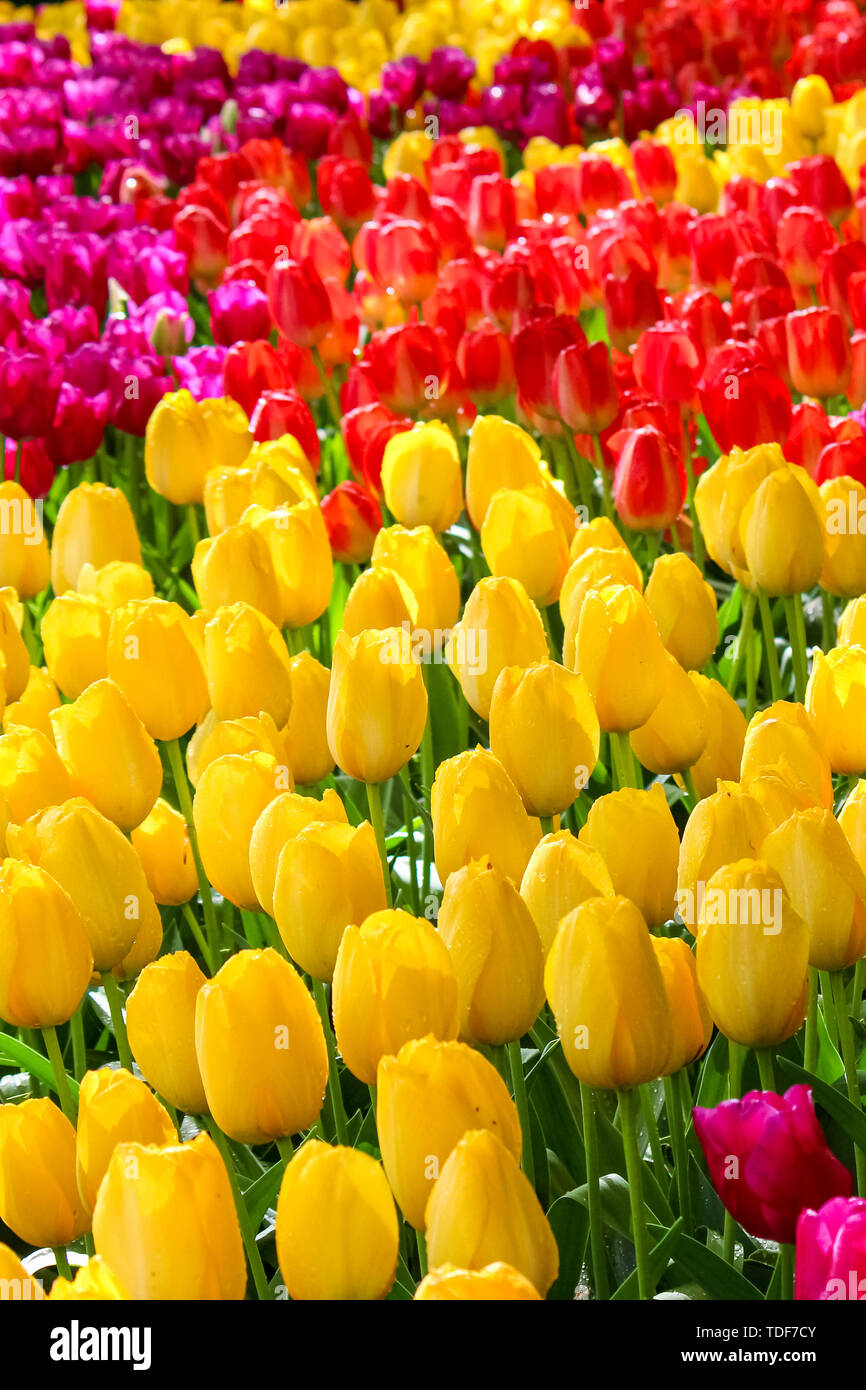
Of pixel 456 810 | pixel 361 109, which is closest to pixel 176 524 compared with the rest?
pixel 456 810

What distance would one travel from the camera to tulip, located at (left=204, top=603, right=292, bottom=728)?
1.59 metres

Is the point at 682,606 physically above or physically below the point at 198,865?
above

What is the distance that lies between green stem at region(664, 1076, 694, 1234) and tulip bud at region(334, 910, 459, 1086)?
0.29 m

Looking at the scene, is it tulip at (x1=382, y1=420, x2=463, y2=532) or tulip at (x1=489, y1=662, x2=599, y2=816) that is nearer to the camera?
tulip at (x1=489, y1=662, x2=599, y2=816)

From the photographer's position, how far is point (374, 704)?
59.5 inches

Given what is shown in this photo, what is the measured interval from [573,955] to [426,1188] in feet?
0.57

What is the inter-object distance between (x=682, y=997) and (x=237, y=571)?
0.72 m

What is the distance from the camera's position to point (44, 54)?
660 cm

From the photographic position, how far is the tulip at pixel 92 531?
207 centimetres

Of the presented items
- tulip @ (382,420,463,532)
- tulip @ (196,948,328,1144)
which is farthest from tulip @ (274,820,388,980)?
tulip @ (382,420,463,532)

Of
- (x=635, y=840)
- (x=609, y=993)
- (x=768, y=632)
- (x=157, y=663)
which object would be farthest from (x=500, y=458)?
(x=609, y=993)

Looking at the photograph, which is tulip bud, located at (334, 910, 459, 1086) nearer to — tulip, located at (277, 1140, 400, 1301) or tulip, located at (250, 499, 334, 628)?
tulip, located at (277, 1140, 400, 1301)

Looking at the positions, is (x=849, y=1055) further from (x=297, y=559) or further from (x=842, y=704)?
(x=297, y=559)

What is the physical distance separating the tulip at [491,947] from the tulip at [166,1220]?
248mm
